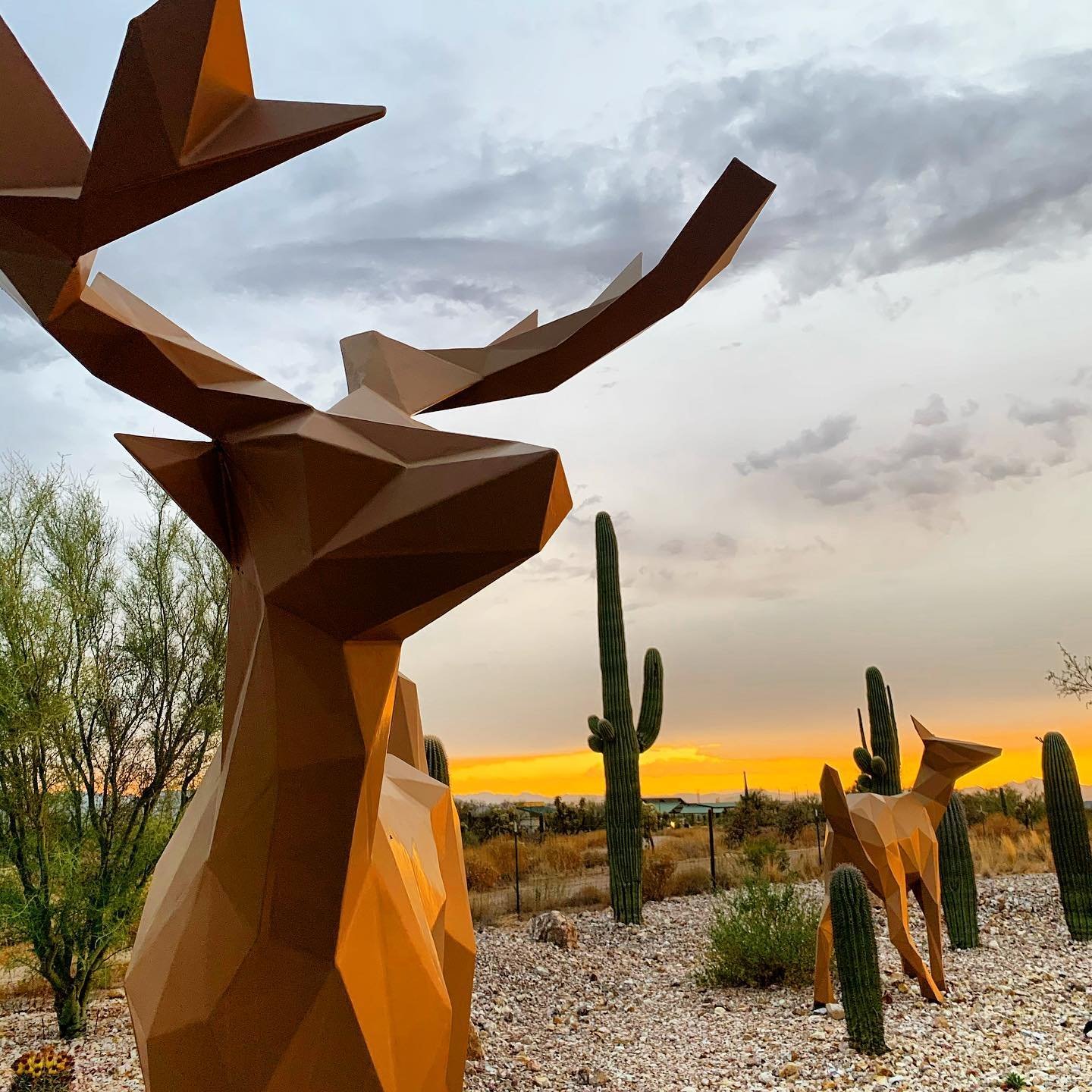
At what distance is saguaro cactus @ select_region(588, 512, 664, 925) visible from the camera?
12.1 m

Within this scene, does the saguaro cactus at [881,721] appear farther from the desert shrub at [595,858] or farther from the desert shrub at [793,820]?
the desert shrub at [793,820]

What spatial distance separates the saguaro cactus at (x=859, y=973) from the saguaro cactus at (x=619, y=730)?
18.2ft

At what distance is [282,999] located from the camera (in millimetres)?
1936

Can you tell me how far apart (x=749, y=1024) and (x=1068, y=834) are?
548 centimetres

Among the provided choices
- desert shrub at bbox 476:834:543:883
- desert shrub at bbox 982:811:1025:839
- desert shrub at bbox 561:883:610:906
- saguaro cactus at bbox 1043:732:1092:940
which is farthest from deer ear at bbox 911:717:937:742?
desert shrub at bbox 982:811:1025:839

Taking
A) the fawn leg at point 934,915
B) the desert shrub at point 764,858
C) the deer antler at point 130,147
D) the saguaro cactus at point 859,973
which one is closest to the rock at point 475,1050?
the saguaro cactus at point 859,973

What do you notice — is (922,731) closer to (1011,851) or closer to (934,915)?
(934,915)

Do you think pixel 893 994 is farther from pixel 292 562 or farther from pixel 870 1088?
pixel 292 562

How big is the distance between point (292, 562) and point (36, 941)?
872 centimetres

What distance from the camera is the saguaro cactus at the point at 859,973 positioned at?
6391 millimetres

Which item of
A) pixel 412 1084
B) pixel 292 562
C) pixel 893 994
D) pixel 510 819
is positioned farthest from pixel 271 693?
pixel 510 819

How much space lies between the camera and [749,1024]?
7629 millimetres

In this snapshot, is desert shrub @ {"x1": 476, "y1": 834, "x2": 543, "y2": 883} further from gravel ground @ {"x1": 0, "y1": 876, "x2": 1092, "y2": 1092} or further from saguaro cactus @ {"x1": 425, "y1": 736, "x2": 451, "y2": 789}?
saguaro cactus @ {"x1": 425, "y1": 736, "x2": 451, "y2": 789}

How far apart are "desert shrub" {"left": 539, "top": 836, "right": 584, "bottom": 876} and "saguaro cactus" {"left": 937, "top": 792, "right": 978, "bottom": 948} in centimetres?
878
